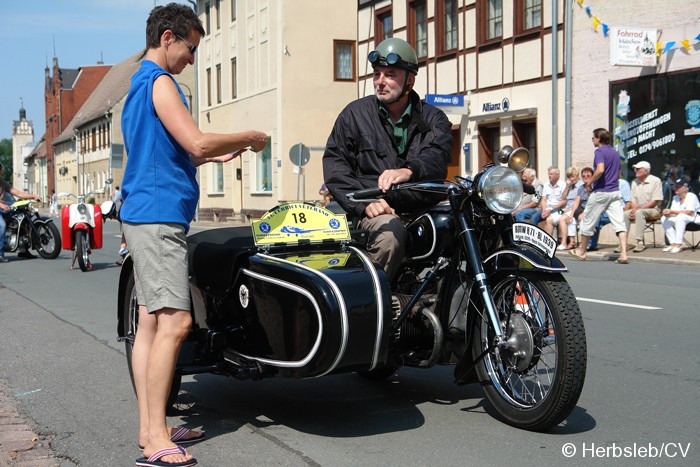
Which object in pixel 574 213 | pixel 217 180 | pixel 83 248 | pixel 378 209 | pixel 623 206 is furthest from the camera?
pixel 217 180

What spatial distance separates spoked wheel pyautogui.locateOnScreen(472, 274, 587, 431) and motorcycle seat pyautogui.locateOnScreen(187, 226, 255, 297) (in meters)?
1.27

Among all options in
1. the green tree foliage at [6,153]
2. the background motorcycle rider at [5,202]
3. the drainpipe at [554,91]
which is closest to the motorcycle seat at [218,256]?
the background motorcycle rider at [5,202]

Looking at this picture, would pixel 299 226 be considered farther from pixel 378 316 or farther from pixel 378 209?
pixel 378 316

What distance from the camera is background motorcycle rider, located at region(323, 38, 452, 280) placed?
5.00m

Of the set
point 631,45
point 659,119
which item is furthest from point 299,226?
point 659,119

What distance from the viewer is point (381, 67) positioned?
5109 millimetres

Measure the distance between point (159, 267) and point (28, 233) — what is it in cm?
1455

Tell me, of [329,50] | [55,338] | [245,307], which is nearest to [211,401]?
[245,307]

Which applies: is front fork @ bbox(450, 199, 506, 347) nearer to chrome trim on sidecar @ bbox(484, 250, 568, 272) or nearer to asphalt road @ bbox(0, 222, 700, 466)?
chrome trim on sidecar @ bbox(484, 250, 568, 272)

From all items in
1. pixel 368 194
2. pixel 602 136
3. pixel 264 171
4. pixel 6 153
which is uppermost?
pixel 6 153

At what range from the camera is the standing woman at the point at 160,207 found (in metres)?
4.15

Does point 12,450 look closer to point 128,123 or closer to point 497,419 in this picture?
point 128,123

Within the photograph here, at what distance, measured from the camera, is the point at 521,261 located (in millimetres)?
4434

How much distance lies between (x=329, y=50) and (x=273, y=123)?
368 cm
